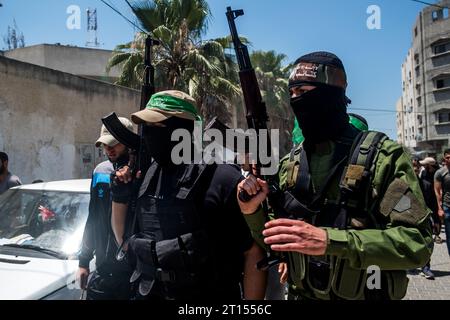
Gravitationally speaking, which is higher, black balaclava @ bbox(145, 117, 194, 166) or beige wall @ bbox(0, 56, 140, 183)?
beige wall @ bbox(0, 56, 140, 183)

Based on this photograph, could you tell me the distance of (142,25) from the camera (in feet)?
40.7

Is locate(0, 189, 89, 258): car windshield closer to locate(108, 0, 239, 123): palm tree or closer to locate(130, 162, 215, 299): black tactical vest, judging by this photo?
locate(130, 162, 215, 299): black tactical vest

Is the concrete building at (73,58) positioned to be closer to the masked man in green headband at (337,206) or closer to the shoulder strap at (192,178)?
the shoulder strap at (192,178)

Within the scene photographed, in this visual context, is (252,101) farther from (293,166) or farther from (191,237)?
(191,237)

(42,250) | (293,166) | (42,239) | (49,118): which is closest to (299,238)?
(293,166)

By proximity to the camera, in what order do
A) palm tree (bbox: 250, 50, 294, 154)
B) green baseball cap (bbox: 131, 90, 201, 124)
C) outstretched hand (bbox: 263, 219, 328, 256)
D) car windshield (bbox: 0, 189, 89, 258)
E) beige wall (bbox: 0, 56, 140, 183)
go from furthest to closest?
1. palm tree (bbox: 250, 50, 294, 154)
2. beige wall (bbox: 0, 56, 140, 183)
3. car windshield (bbox: 0, 189, 89, 258)
4. green baseball cap (bbox: 131, 90, 201, 124)
5. outstretched hand (bbox: 263, 219, 328, 256)

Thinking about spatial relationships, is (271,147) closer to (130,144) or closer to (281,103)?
(130,144)

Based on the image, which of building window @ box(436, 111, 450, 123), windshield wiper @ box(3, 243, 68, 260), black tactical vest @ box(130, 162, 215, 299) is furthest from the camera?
building window @ box(436, 111, 450, 123)

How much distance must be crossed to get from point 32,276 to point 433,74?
42.3 m

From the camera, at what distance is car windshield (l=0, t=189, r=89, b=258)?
2998 mm

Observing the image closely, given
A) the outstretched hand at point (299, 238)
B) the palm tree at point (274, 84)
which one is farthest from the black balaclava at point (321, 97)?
the palm tree at point (274, 84)

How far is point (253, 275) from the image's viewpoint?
6.20 ft

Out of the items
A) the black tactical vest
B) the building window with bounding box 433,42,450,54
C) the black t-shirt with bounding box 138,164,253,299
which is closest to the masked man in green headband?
the black t-shirt with bounding box 138,164,253,299
